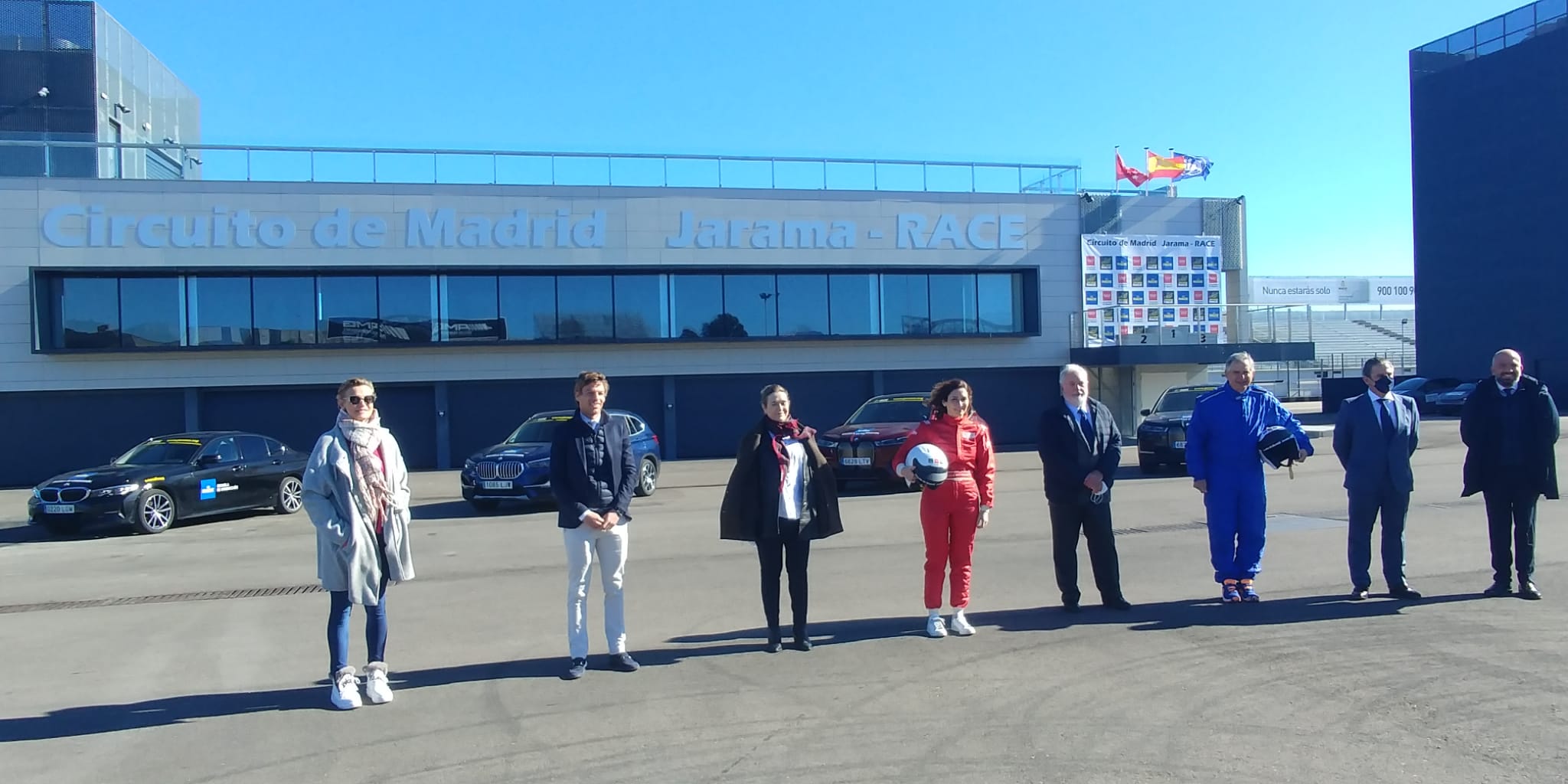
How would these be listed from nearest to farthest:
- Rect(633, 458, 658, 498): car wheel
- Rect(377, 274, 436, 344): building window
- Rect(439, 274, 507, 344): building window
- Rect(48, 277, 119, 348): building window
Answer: Rect(633, 458, 658, 498): car wheel
Rect(48, 277, 119, 348): building window
Rect(377, 274, 436, 344): building window
Rect(439, 274, 507, 344): building window

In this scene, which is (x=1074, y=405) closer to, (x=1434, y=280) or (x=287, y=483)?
(x=287, y=483)

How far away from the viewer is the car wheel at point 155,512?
14617 millimetres

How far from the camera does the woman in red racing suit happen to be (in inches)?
Answer: 274

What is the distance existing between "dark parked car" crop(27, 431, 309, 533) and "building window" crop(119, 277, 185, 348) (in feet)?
31.6

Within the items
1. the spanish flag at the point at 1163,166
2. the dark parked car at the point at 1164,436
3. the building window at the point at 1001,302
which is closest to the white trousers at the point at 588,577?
the dark parked car at the point at 1164,436

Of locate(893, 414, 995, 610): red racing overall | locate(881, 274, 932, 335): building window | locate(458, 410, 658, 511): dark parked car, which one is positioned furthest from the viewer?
locate(881, 274, 932, 335): building window

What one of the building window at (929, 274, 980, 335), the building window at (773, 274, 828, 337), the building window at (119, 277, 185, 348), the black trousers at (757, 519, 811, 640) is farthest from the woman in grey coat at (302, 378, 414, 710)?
the building window at (929, 274, 980, 335)

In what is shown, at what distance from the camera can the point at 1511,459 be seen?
777cm

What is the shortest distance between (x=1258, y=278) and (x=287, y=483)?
289 ft

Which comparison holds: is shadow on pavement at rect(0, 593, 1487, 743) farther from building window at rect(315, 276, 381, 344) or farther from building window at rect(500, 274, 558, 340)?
building window at rect(315, 276, 381, 344)

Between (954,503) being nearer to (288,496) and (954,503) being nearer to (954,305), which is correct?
(288,496)

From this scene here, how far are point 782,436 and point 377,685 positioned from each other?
2.73 metres

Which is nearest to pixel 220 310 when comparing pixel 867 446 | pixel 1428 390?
pixel 867 446

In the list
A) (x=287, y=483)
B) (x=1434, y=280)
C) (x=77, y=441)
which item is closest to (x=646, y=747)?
(x=287, y=483)
